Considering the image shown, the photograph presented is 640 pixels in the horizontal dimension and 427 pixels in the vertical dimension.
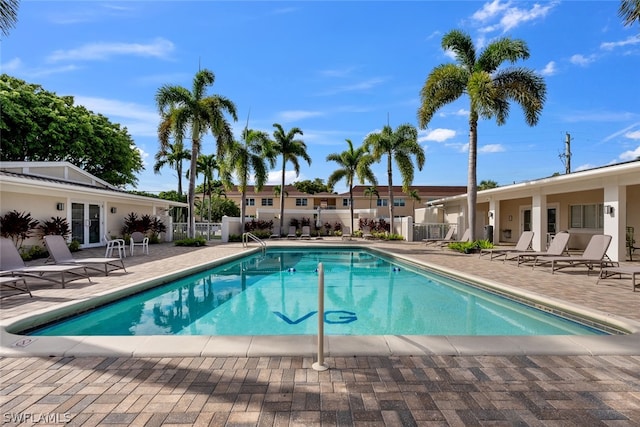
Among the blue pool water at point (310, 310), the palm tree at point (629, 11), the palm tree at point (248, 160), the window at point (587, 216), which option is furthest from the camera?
the palm tree at point (248, 160)

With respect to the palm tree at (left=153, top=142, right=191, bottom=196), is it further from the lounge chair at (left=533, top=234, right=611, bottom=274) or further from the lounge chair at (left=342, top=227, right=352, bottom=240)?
the lounge chair at (left=533, top=234, right=611, bottom=274)

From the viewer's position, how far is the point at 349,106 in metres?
19.3

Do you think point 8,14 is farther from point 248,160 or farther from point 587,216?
point 587,216

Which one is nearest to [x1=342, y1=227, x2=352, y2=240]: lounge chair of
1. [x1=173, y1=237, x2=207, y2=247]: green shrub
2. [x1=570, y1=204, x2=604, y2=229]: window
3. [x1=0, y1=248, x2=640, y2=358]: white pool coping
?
[x1=173, y1=237, x2=207, y2=247]: green shrub

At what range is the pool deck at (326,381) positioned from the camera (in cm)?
255

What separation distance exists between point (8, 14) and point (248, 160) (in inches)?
680

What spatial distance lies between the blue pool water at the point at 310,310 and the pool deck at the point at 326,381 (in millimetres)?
1707

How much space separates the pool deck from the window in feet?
45.0

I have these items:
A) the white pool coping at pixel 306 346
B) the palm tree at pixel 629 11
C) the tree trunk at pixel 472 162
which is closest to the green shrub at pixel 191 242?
the tree trunk at pixel 472 162

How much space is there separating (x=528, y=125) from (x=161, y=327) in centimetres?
1555

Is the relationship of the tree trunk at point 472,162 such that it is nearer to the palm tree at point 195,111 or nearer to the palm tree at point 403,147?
the palm tree at point 403,147

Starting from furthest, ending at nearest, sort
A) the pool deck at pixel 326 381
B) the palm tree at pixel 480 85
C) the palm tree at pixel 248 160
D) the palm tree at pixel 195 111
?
1. the palm tree at pixel 248 160
2. the palm tree at pixel 195 111
3. the palm tree at pixel 480 85
4. the pool deck at pixel 326 381

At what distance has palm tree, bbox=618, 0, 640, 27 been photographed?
7.70 meters

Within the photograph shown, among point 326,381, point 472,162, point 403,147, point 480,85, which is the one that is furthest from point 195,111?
point 326,381
